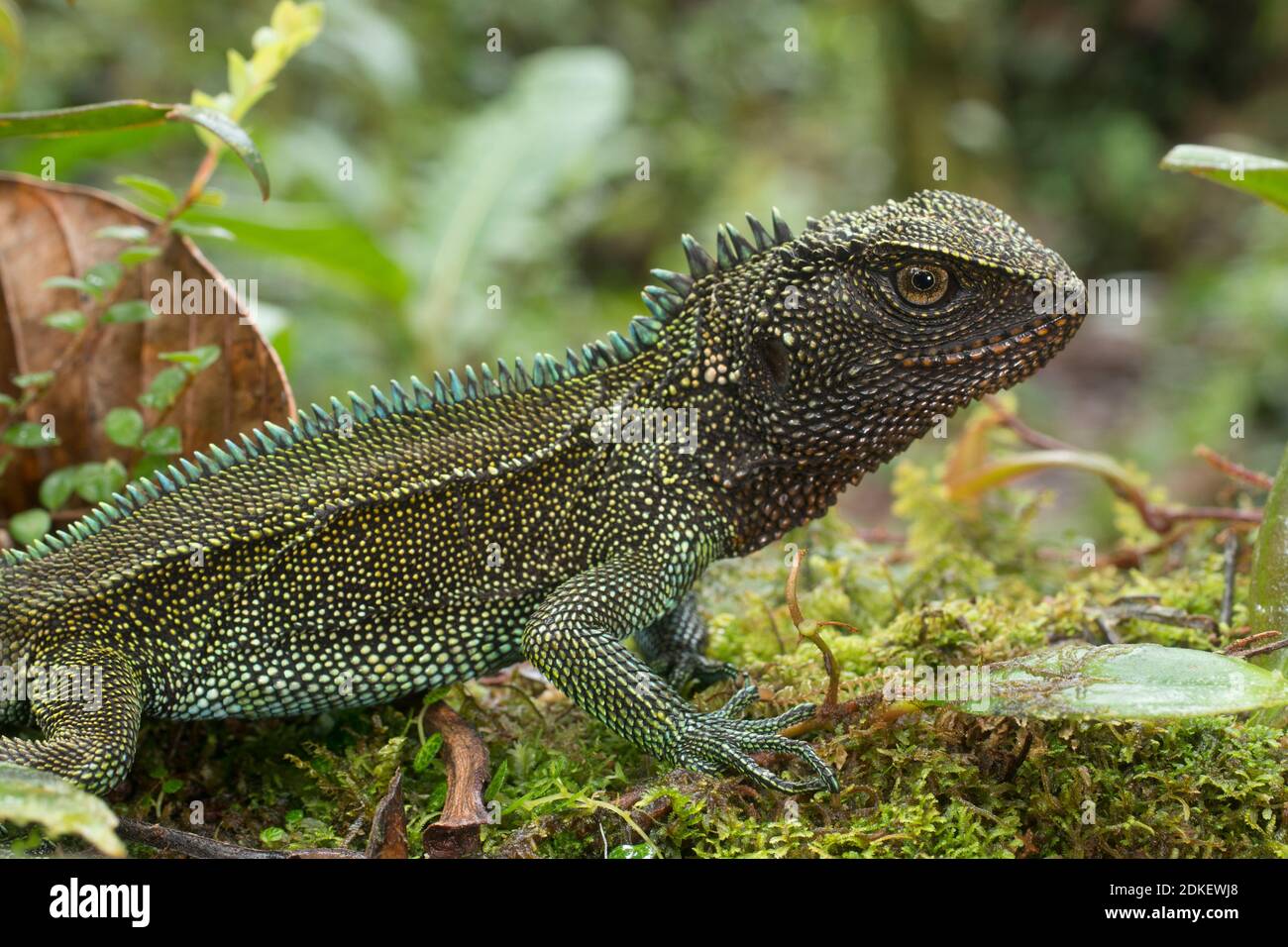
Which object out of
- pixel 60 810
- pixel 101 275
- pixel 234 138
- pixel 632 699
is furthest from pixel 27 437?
pixel 632 699

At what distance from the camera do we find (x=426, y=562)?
455 centimetres

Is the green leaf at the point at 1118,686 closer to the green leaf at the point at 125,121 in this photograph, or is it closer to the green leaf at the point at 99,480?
the green leaf at the point at 125,121

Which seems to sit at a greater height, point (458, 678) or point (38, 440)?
point (38, 440)

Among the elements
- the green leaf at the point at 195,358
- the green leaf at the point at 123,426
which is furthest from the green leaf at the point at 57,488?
the green leaf at the point at 195,358

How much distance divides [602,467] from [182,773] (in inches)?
85.3

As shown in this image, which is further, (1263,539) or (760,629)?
(760,629)

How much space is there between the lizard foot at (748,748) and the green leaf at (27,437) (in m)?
3.29

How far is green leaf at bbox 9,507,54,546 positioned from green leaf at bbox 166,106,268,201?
1884mm

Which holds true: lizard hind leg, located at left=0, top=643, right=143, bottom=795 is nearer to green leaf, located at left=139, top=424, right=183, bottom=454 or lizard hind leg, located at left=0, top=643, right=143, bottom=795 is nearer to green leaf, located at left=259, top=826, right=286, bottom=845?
green leaf, located at left=259, top=826, right=286, bottom=845

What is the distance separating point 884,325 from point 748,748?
5.69ft

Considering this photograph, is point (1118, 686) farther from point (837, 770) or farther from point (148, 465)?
point (148, 465)

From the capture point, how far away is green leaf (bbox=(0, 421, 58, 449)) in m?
5.16
